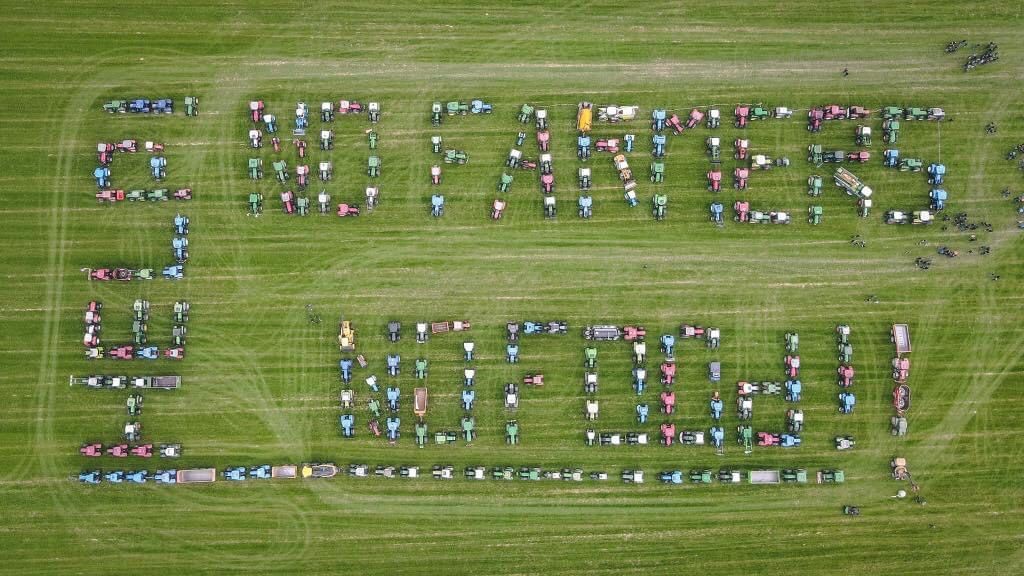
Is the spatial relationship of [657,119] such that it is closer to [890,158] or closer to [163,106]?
[890,158]

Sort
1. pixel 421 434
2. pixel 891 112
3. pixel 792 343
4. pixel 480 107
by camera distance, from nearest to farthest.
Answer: pixel 421 434 < pixel 792 343 < pixel 891 112 < pixel 480 107

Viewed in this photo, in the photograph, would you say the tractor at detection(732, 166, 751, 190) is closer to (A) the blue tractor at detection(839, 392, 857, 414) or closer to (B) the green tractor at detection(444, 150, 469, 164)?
(A) the blue tractor at detection(839, 392, 857, 414)

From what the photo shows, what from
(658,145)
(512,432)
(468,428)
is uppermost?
(658,145)

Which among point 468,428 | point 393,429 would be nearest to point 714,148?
point 468,428

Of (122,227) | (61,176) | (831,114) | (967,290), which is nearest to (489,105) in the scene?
(831,114)

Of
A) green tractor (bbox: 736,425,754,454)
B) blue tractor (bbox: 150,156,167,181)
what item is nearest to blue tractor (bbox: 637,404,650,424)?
green tractor (bbox: 736,425,754,454)

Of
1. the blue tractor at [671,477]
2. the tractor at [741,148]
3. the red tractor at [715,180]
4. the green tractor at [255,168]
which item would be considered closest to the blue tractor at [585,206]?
the red tractor at [715,180]
